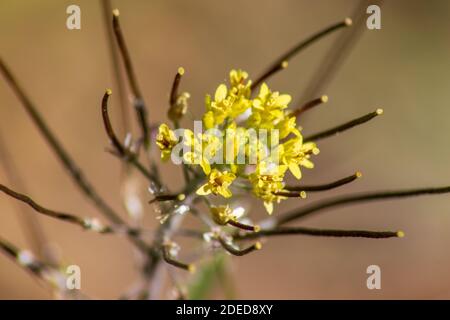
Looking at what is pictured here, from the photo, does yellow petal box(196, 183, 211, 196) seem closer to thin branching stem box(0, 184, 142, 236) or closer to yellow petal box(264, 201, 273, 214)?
yellow petal box(264, 201, 273, 214)

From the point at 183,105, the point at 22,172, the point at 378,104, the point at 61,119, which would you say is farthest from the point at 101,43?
the point at 183,105

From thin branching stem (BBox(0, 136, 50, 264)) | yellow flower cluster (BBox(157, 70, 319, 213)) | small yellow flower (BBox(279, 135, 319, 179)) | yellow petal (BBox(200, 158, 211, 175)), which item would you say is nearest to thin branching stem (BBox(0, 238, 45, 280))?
thin branching stem (BBox(0, 136, 50, 264))

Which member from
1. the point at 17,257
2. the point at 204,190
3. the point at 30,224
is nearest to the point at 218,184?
the point at 204,190

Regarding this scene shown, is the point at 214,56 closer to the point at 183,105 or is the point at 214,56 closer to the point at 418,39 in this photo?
the point at 418,39

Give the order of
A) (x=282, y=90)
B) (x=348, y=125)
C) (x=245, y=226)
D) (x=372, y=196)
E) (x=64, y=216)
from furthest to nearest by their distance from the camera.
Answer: (x=282, y=90), (x=372, y=196), (x=64, y=216), (x=348, y=125), (x=245, y=226)

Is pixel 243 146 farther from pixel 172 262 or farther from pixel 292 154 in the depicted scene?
pixel 172 262

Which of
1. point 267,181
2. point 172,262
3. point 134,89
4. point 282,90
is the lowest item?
point 172,262

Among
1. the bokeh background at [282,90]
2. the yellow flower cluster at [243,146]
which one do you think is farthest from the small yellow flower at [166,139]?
the bokeh background at [282,90]
